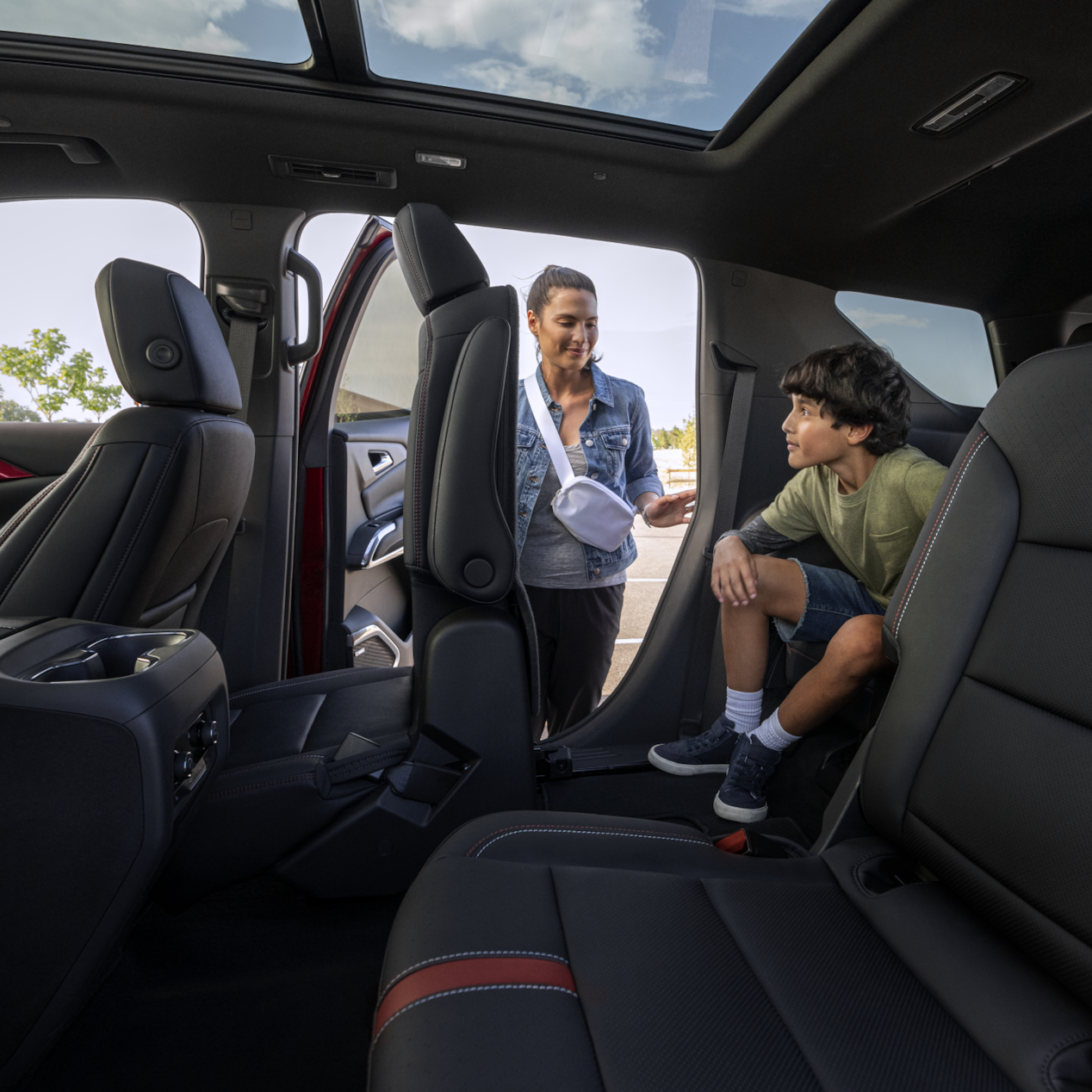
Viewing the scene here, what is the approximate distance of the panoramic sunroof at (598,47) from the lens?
1.34m

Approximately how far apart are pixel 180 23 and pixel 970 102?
5.12 ft

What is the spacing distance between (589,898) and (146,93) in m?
1.81

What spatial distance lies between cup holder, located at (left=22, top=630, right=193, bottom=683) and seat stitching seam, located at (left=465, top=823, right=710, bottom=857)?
1.75 ft

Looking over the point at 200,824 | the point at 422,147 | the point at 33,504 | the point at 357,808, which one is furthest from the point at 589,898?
the point at 422,147

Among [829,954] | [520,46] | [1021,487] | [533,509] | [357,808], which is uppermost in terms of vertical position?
[520,46]

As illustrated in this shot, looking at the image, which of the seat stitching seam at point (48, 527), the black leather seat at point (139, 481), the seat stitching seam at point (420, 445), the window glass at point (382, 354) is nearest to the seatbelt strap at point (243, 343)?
the window glass at point (382, 354)

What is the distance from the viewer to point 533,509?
200cm

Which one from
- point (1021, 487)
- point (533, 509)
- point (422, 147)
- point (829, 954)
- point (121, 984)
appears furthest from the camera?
point (533, 509)

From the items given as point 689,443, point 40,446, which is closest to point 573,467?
point 689,443

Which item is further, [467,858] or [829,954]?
[467,858]

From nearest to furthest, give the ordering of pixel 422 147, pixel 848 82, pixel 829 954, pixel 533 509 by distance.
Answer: pixel 829 954 → pixel 848 82 → pixel 422 147 → pixel 533 509

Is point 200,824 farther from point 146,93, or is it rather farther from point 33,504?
point 146,93

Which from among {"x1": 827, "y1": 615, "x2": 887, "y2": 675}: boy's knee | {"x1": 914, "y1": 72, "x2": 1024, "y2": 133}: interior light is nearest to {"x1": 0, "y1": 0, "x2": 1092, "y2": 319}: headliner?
{"x1": 914, "y1": 72, "x2": 1024, "y2": 133}: interior light

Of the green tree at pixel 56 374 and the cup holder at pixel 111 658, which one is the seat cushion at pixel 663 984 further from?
the green tree at pixel 56 374
